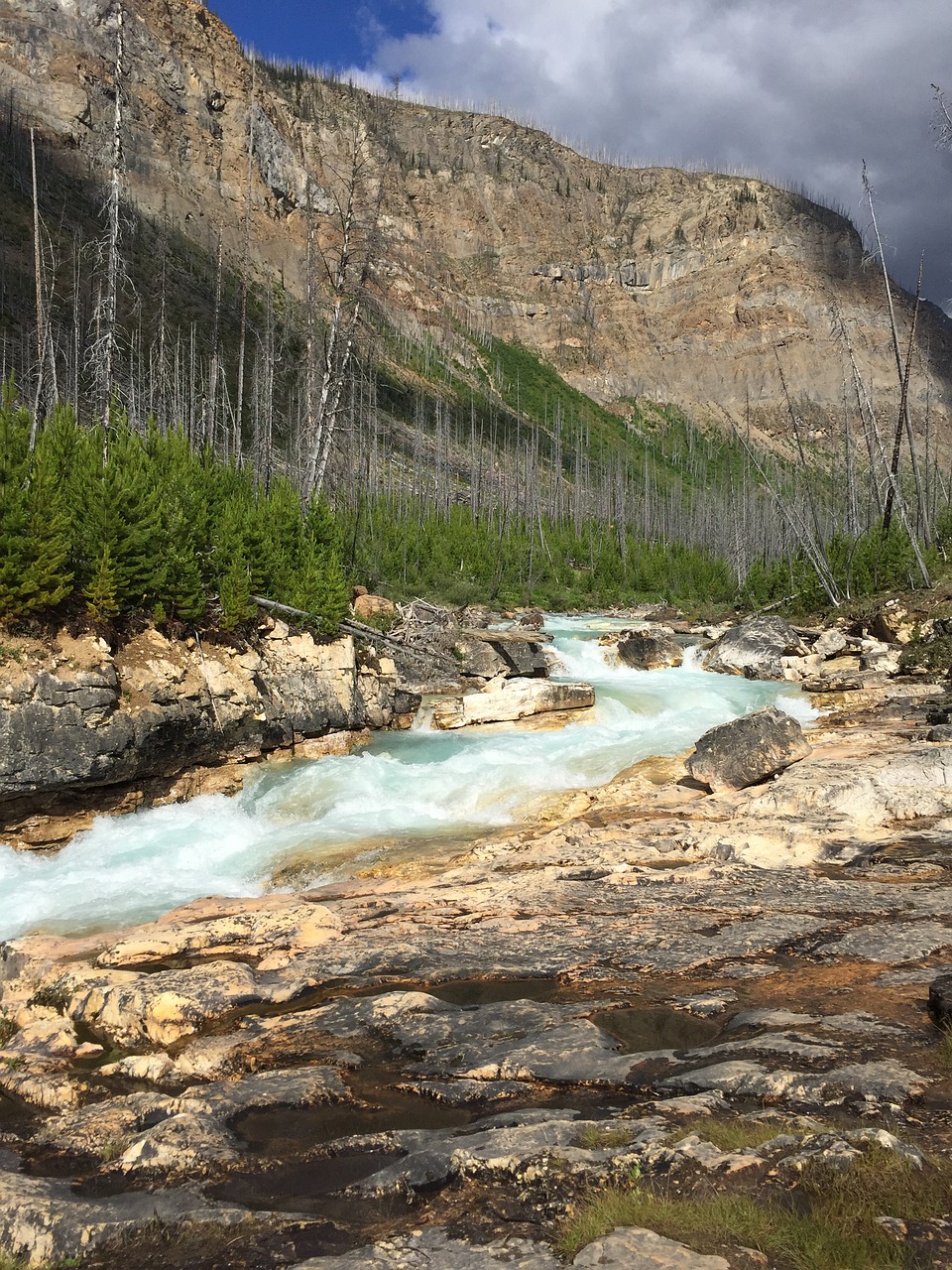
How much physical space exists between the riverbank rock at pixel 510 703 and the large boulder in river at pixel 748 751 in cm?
647

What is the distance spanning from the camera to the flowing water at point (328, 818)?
32.0ft

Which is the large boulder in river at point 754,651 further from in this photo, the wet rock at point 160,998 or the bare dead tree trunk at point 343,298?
the wet rock at point 160,998

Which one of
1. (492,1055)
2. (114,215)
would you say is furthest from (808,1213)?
(114,215)

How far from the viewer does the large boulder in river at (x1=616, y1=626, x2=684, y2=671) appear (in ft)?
85.4

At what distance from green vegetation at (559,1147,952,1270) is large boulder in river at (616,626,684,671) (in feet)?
75.8

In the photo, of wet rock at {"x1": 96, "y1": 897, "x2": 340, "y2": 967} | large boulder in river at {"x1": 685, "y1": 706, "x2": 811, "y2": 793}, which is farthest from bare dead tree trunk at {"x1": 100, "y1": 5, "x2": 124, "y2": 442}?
large boulder in river at {"x1": 685, "y1": 706, "x2": 811, "y2": 793}

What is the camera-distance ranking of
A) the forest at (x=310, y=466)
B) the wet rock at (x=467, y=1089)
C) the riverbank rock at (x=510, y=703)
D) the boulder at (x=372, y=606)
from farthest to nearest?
the boulder at (x=372, y=606) < the riverbank rock at (x=510, y=703) < the forest at (x=310, y=466) < the wet rock at (x=467, y=1089)

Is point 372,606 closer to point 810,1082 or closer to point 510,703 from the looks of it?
point 510,703

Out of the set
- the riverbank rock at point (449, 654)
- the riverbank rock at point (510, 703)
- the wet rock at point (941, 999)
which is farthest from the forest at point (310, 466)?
the wet rock at point (941, 999)

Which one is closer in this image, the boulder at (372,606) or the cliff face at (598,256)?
the boulder at (372,606)

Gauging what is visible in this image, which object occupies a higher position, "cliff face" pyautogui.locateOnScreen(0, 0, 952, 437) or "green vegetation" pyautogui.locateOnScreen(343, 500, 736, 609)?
"cliff face" pyautogui.locateOnScreen(0, 0, 952, 437)

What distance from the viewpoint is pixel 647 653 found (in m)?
26.1

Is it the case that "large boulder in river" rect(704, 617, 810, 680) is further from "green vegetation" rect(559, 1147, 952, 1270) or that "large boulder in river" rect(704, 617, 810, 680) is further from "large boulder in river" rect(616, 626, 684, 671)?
"green vegetation" rect(559, 1147, 952, 1270)

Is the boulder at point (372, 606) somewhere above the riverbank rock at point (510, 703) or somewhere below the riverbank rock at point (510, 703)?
above
